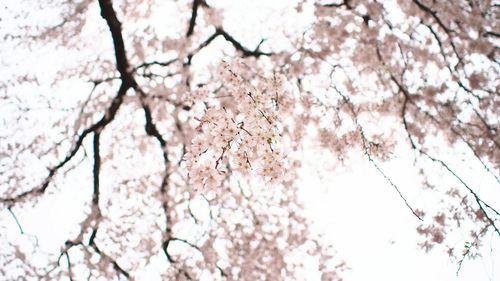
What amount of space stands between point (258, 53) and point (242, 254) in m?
3.36

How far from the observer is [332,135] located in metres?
6.24

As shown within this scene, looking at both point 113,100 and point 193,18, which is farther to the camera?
point 113,100

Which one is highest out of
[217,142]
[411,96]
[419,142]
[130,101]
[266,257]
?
Answer: [130,101]

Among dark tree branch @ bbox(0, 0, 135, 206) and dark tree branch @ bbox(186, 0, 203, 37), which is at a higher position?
dark tree branch @ bbox(186, 0, 203, 37)

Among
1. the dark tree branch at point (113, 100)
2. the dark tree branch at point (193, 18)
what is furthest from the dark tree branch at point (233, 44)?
the dark tree branch at point (113, 100)

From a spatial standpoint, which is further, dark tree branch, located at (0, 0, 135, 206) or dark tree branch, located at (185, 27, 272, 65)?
Result: dark tree branch, located at (185, 27, 272, 65)

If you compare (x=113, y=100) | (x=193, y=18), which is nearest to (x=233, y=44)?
(x=193, y=18)

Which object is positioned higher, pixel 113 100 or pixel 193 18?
pixel 193 18

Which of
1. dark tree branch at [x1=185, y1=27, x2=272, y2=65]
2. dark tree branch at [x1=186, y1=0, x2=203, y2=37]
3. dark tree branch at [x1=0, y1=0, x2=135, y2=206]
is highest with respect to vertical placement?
dark tree branch at [x1=186, y1=0, x2=203, y2=37]

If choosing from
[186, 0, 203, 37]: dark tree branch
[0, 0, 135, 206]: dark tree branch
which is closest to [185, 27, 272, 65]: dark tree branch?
[186, 0, 203, 37]: dark tree branch

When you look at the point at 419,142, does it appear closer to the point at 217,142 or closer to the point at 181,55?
the point at 181,55

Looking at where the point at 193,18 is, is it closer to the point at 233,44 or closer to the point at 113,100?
the point at 233,44

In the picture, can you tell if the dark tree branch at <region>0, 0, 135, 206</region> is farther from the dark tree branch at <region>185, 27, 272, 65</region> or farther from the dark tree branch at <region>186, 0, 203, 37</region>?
the dark tree branch at <region>185, 27, 272, 65</region>

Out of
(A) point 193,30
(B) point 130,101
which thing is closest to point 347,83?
(A) point 193,30
